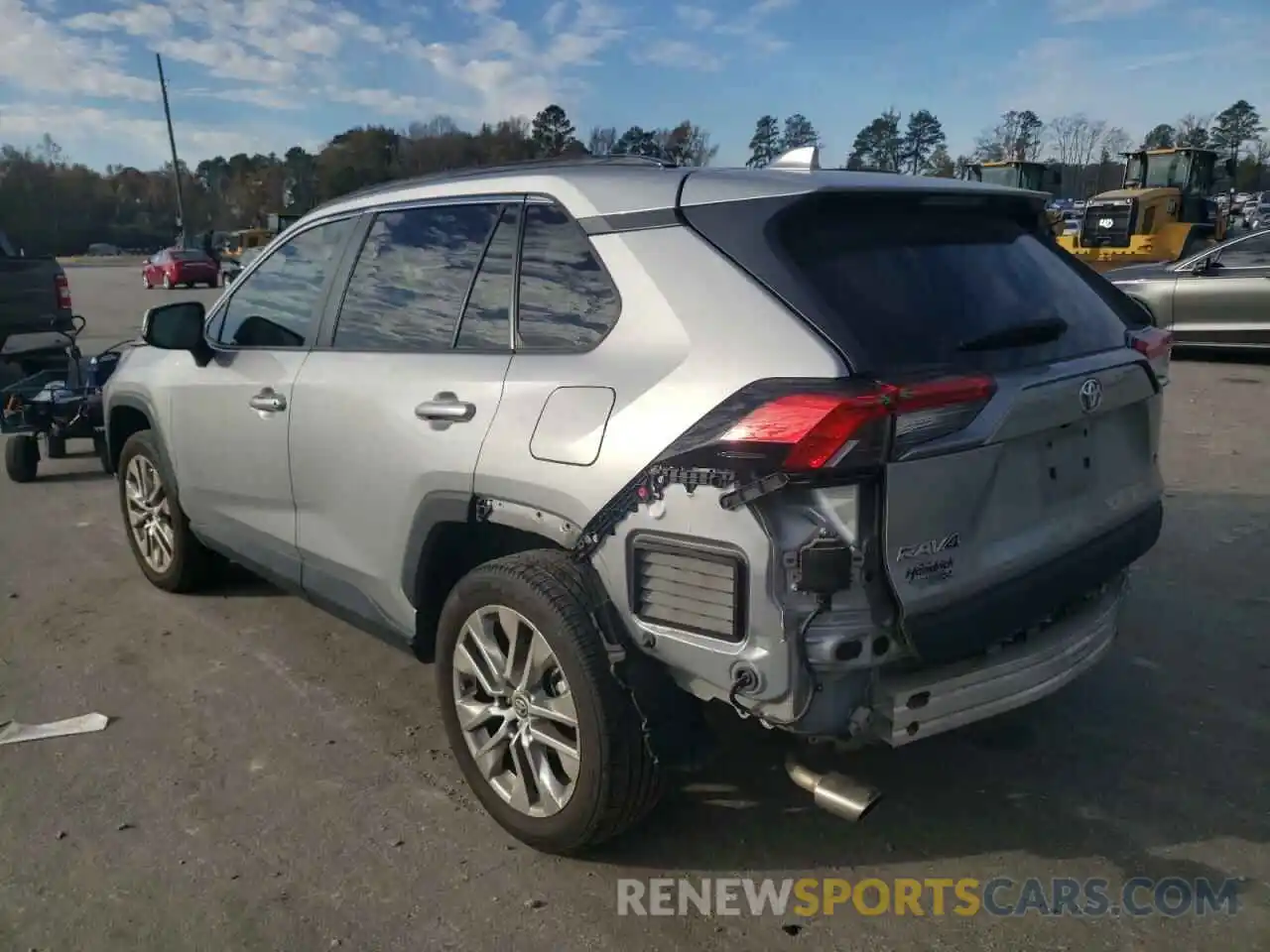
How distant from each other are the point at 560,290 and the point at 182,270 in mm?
36210

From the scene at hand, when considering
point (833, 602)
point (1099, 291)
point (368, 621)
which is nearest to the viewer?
point (833, 602)

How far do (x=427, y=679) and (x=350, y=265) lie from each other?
1652mm

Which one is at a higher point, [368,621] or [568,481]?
[568,481]

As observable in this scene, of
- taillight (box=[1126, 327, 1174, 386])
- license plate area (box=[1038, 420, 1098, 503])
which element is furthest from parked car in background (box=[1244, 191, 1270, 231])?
license plate area (box=[1038, 420, 1098, 503])

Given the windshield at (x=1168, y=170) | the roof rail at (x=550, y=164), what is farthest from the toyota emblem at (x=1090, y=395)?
the windshield at (x=1168, y=170)

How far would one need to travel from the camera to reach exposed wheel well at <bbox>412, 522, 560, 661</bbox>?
3.19 meters

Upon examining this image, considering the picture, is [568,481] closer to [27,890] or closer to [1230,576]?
[27,890]

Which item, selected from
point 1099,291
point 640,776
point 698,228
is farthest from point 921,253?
point 640,776

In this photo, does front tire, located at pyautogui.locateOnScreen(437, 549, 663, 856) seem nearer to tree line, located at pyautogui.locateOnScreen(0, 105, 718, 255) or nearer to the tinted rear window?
the tinted rear window

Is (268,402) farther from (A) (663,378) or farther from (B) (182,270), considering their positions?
(B) (182,270)

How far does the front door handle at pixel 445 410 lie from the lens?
3.09 meters

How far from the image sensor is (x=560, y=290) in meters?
3.02

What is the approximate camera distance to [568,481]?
275 cm

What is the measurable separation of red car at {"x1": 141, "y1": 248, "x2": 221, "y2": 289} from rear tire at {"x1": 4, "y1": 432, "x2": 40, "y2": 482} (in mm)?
29198
